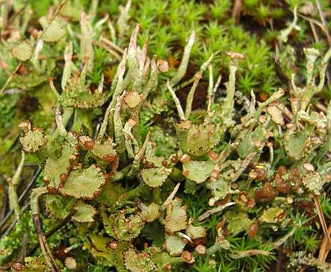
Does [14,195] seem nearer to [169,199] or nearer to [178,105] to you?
[169,199]

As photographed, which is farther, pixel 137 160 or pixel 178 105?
pixel 178 105

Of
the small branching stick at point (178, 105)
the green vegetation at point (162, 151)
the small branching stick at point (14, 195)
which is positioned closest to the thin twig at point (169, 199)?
the green vegetation at point (162, 151)

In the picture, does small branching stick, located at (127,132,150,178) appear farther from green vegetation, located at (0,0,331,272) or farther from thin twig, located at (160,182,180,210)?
thin twig, located at (160,182,180,210)

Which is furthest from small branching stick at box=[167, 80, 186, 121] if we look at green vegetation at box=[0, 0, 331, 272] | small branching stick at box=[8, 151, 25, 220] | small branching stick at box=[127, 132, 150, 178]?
small branching stick at box=[8, 151, 25, 220]

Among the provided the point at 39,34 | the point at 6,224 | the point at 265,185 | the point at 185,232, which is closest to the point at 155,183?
the point at 185,232

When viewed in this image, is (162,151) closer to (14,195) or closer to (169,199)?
(169,199)

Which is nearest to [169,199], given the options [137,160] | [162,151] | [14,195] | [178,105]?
[137,160]

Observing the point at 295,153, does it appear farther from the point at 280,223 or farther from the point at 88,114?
the point at 88,114

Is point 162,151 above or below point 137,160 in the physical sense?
below
